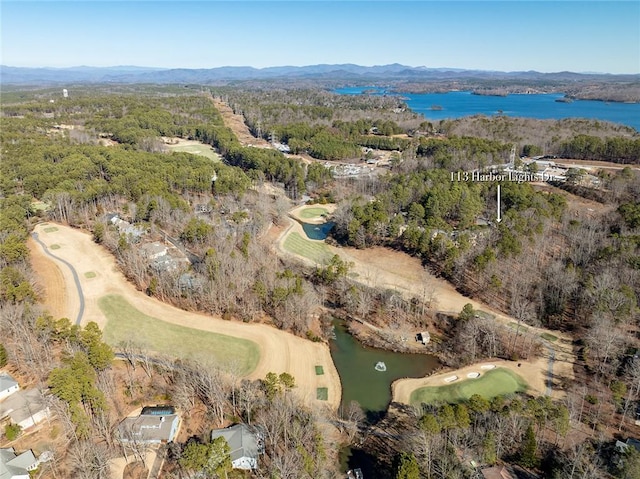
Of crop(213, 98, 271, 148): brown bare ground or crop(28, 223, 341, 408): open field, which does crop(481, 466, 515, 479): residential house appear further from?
crop(213, 98, 271, 148): brown bare ground

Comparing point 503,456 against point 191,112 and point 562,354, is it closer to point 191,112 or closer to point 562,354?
point 562,354

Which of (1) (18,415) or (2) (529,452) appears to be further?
(1) (18,415)

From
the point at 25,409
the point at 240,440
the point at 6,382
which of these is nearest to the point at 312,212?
the point at 6,382

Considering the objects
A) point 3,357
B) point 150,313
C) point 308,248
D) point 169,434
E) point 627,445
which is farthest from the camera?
point 308,248

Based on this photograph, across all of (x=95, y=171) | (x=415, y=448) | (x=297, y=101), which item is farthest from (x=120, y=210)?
(x=297, y=101)

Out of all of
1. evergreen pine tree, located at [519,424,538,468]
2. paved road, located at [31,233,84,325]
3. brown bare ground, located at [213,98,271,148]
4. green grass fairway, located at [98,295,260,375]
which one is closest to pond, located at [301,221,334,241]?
green grass fairway, located at [98,295,260,375]

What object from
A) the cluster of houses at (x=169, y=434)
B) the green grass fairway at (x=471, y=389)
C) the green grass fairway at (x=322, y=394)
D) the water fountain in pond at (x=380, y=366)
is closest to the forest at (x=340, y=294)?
the cluster of houses at (x=169, y=434)

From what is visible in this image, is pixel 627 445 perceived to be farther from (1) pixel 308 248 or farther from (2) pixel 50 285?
(2) pixel 50 285
